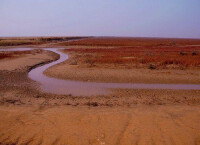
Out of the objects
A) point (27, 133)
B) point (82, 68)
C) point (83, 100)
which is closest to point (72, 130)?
point (27, 133)

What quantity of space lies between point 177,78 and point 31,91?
30.9 ft

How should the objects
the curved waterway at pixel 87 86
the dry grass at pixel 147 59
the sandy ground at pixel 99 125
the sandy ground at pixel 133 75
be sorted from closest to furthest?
1. the sandy ground at pixel 99 125
2. the curved waterway at pixel 87 86
3. the sandy ground at pixel 133 75
4. the dry grass at pixel 147 59

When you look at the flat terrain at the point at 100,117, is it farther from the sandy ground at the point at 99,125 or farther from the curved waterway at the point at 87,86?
the curved waterway at the point at 87,86

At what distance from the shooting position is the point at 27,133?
5461 mm

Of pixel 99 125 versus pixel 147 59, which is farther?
pixel 147 59

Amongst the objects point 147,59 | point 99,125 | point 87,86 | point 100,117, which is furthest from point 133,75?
point 99,125

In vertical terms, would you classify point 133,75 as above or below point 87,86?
above

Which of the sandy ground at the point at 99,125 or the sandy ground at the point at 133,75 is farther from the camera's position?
the sandy ground at the point at 133,75

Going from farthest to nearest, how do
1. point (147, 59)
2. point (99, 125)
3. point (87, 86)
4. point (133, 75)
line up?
point (147, 59), point (133, 75), point (87, 86), point (99, 125)

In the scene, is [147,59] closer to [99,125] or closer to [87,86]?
[87,86]

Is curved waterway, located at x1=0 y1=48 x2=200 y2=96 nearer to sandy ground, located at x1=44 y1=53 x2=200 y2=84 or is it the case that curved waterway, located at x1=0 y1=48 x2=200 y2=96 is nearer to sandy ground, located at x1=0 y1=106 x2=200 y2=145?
sandy ground, located at x1=44 y1=53 x2=200 y2=84

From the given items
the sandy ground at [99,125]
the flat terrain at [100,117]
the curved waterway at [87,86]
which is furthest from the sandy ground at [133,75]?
the sandy ground at [99,125]

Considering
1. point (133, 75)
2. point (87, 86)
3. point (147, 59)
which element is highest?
point (147, 59)

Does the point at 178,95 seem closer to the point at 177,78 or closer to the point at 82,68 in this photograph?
the point at 177,78
